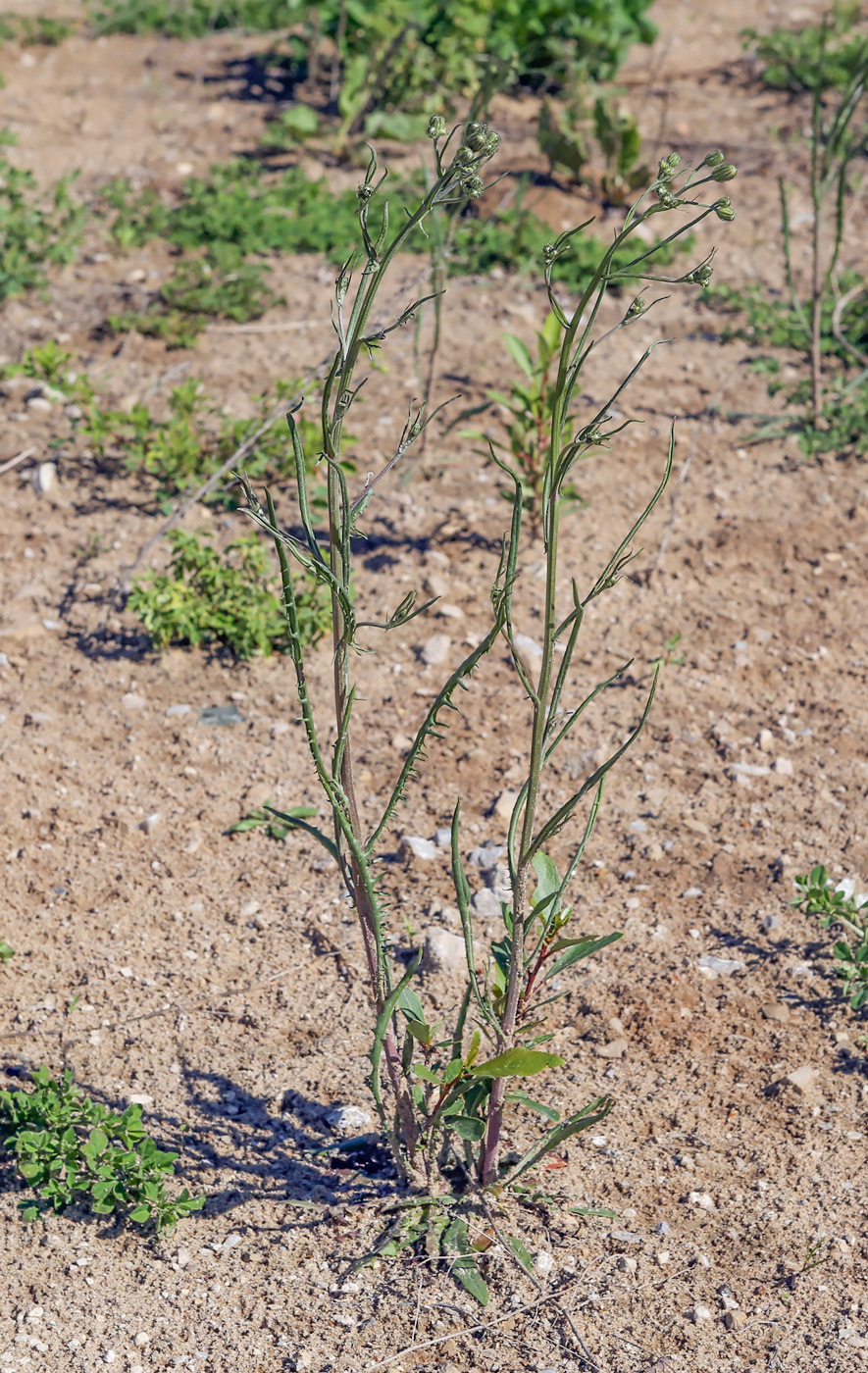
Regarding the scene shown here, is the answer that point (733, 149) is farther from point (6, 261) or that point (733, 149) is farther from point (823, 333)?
point (6, 261)

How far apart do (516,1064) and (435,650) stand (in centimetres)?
187

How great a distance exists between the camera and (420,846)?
3.06m

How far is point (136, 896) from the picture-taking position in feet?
9.71

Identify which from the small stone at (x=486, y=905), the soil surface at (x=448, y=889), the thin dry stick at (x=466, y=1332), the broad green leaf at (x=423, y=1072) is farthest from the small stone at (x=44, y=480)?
the thin dry stick at (x=466, y=1332)

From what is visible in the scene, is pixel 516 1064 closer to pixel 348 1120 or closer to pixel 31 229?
pixel 348 1120

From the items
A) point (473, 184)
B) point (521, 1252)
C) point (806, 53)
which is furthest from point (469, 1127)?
point (806, 53)

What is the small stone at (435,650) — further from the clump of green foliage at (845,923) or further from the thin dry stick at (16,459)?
the thin dry stick at (16,459)

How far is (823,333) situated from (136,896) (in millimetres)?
3509

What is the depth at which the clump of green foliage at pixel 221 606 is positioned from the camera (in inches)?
139

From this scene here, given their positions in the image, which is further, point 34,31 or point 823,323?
point 34,31

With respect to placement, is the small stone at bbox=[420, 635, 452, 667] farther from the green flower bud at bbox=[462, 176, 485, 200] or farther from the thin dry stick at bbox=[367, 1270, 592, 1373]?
the green flower bud at bbox=[462, 176, 485, 200]

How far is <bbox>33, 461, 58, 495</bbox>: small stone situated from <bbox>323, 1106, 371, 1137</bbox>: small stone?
2.52m

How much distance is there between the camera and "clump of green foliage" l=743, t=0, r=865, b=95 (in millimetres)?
6570

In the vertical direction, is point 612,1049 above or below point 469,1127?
below
